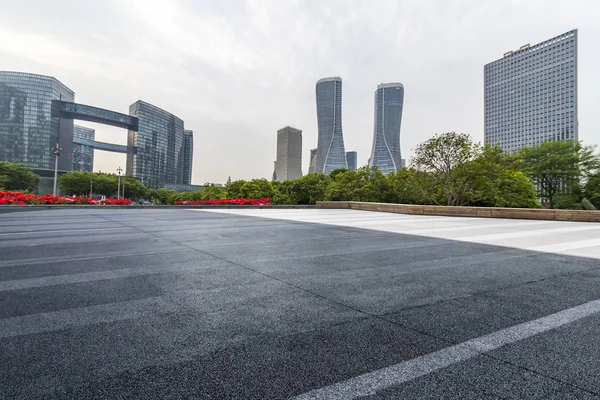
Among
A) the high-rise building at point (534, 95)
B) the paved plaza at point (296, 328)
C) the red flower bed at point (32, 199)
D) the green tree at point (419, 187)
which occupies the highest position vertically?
the high-rise building at point (534, 95)

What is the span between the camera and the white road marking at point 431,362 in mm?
1674

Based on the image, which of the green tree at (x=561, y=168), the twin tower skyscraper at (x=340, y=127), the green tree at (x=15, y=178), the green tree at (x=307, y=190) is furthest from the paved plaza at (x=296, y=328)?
the twin tower skyscraper at (x=340, y=127)

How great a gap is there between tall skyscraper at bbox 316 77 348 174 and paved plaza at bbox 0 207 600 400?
148511 millimetres

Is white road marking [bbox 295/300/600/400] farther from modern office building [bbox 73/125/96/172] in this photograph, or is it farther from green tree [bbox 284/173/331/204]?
modern office building [bbox 73/125/96/172]

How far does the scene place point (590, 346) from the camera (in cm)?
228

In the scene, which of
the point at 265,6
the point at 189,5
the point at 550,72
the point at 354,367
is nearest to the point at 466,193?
the point at 265,6

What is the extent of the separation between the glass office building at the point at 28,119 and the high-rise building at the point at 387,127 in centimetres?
12708

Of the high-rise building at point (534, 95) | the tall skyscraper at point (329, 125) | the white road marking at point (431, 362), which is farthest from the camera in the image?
the tall skyscraper at point (329, 125)

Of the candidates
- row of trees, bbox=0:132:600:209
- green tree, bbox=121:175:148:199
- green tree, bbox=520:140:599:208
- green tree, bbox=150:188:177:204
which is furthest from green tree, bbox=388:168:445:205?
green tree, bbox=150:188:177:204

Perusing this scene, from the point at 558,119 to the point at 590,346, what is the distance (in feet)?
417

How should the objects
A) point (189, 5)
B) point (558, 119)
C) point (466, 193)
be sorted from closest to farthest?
point (189, 5)
point (466, 193)
point (558, 119)

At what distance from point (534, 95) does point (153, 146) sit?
15528cm

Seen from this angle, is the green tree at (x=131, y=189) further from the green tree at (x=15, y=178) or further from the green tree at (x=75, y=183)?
the green tree at (x=15, y=178)

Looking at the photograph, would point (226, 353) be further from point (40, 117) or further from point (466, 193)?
point (40, 117)
